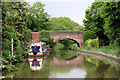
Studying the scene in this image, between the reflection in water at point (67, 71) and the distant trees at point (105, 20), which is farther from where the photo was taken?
the distant trees at point (105, 20)

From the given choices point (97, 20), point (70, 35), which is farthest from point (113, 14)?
point (70, 35)

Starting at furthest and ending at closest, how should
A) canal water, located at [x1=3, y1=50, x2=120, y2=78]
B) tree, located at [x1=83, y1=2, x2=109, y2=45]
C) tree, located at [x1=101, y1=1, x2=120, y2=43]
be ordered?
1. tree, located at [x1=83, y1=2, x2=109, y2=45]
2. tree, located at [x1=101, y1=1, x2=120, y2=43]
3. canal water, located at [x1=3, y1=50, x2=120, y2=78]

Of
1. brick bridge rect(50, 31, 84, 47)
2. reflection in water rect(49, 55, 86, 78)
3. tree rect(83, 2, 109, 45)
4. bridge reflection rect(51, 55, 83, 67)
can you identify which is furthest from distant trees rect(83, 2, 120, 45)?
reflection in water rect(49, 55, 86, 78)

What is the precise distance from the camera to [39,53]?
75.7 ft

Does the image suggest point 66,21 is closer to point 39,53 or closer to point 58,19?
point 58,19

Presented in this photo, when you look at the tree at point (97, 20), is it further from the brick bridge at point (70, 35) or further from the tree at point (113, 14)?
the tree at point (113, 14)

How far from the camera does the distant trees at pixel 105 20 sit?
1961cm

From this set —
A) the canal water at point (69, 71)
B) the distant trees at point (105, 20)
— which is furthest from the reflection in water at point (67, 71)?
the distant trees at point (105, 20)

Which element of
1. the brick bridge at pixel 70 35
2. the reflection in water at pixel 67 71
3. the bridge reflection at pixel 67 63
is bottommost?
the bridge reflection at pixel 67 63

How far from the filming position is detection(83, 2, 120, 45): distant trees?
19611 mm

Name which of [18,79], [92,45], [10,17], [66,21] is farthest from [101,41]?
[66,21]

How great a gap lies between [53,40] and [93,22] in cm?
1055

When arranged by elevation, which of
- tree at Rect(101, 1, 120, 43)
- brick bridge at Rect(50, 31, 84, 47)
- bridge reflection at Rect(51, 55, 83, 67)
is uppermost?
tree at Rect(101, 1, 120, 43)

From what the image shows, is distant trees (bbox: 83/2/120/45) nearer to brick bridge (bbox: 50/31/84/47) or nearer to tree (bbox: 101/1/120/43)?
A: tree (bbox: 101/1/120/43)
